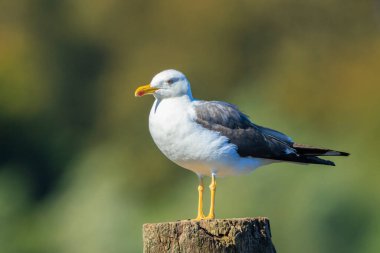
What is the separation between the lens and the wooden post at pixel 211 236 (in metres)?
5.89

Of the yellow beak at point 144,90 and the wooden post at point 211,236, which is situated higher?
the yellow beak at point 144,90

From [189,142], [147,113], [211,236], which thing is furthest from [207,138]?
[147,113]

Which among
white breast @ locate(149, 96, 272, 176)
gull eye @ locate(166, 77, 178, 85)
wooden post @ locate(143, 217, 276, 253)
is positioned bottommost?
wooden post @ locate(143, 217, 276, 253)

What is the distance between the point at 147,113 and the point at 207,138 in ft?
34.8

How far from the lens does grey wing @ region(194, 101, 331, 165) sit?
718 centimetres

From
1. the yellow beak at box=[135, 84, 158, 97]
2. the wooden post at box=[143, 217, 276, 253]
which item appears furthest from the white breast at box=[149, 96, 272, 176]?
the wooden post at box=[143, 217, 276, 253]

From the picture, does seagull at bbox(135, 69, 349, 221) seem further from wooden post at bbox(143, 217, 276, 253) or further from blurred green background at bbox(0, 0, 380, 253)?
blurred green background at bbox(0, 0, 380, 253)

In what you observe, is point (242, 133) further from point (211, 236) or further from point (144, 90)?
point (211, 236)

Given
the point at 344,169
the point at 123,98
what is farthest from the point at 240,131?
the point at 123,98

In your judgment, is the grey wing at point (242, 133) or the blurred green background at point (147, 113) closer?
the grey wing at point (242, 133)

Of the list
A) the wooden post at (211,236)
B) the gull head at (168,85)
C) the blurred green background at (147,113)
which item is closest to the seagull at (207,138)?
the gull head at (168,85)

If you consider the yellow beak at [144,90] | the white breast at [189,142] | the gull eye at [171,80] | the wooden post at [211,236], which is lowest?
the wooden post at [211,236]

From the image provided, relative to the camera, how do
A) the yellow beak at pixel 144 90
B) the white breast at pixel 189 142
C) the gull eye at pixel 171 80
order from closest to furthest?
the white breast at pixel 189 142 → the yellow beak at pixel 144 90 → the gull eye at pixel 171 80

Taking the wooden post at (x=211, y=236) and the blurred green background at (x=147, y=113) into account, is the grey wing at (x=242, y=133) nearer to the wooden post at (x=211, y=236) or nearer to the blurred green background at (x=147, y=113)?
the wooden post at (x=211, y=236)
